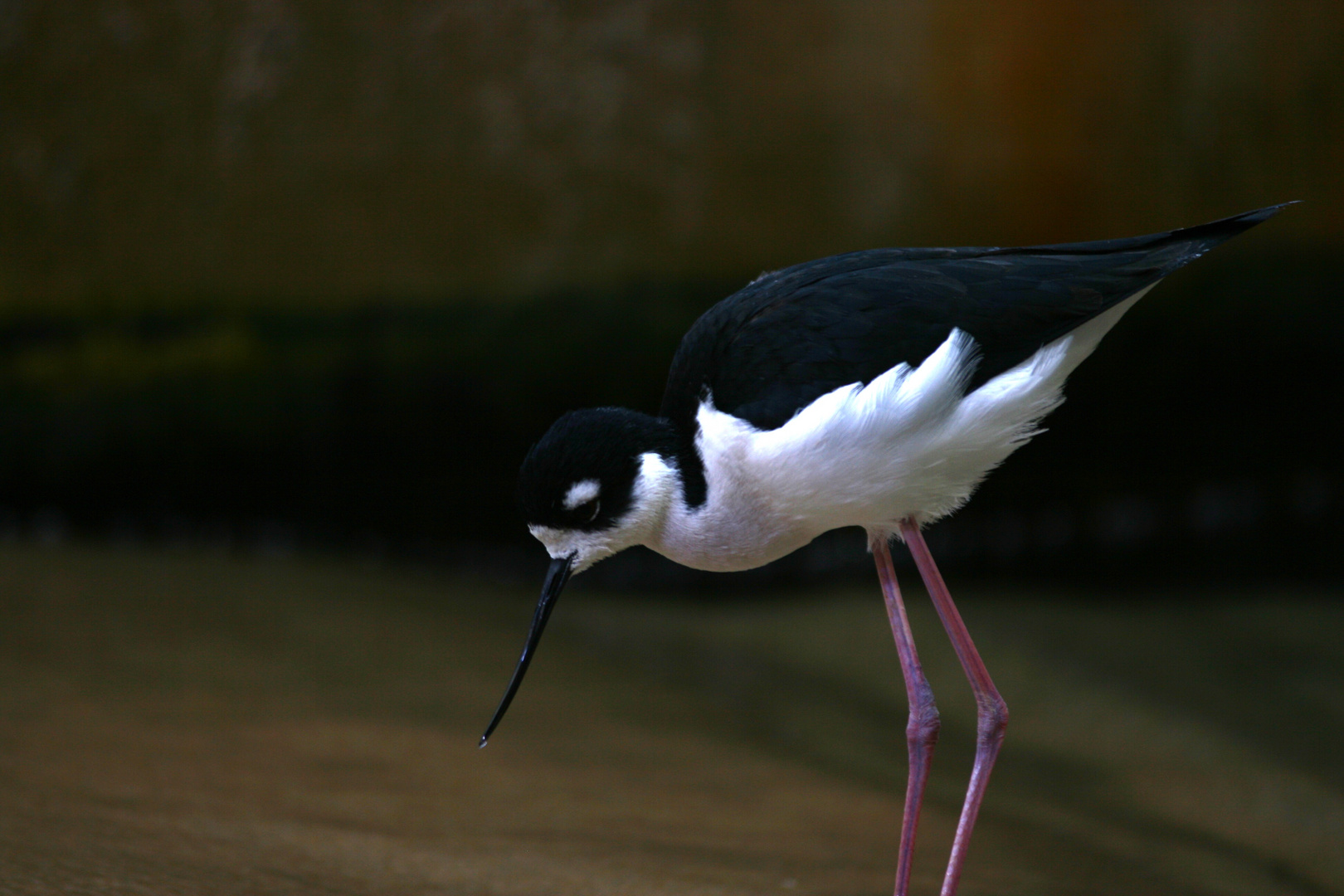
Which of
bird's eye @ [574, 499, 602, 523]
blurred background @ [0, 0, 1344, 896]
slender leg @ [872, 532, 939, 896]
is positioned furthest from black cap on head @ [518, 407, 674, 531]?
blurred background @ [0, 0, 1344, 896]

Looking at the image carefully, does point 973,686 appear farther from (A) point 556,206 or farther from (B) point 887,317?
(A) point 556,206

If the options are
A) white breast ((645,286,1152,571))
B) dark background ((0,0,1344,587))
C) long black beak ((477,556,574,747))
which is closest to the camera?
white breast ((645,286,1152,571))

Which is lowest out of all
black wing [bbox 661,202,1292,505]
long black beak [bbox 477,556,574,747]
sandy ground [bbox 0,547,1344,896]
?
sandy ground [bbox 0,547,1344,896]

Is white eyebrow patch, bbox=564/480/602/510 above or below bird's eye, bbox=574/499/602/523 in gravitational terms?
above

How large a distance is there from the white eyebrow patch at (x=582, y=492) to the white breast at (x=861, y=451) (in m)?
0.15

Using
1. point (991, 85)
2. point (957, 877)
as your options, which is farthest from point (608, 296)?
point (957, 877)

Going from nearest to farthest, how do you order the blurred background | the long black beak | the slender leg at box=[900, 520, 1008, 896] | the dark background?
the long black beak
the slender leg at box=[900, 520, 1008, 896]
the blurred background
the dark background

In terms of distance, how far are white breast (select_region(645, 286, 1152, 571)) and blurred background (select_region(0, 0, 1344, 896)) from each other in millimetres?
1402

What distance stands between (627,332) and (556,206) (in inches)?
19.3

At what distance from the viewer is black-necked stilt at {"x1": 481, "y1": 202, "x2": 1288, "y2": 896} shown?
214 cm

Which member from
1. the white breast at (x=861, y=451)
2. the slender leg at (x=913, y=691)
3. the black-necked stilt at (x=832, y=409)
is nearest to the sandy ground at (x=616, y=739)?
the slender leg at (x=913, y=691)

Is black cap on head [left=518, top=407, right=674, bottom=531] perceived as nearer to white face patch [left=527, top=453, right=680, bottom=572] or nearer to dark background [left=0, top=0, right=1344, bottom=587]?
white face patch [left=527, top=453, right=680, bottom=572]

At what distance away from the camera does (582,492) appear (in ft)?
7.13

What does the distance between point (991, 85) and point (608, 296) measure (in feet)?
4.70
